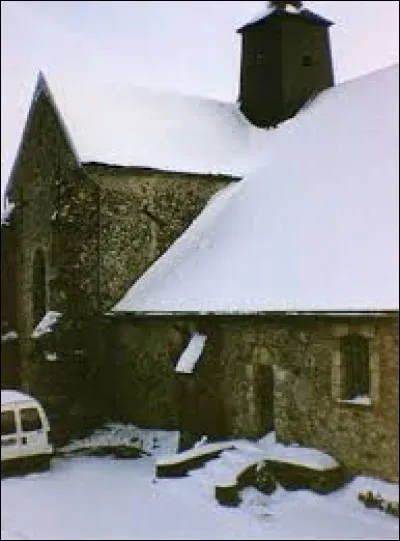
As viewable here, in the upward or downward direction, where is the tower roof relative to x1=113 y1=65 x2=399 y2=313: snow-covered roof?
upward

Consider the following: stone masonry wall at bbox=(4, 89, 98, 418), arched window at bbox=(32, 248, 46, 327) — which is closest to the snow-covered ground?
stone masonry wall at bbox=(4, 89, 98, 418)

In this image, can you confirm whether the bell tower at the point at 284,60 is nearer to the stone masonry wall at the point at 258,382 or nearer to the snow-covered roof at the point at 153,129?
the snow-covered roof at the point at 153,129

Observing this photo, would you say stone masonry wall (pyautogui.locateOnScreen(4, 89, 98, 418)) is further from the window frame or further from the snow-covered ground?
the window frame

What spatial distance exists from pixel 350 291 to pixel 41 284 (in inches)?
514

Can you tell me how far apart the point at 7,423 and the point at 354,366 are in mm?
7277

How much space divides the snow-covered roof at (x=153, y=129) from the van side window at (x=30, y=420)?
858cm

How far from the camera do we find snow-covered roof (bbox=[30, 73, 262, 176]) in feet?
79.7

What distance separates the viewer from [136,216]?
24.2 m

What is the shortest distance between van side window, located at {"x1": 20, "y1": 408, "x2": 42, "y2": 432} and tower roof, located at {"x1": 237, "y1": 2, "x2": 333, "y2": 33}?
630 inches

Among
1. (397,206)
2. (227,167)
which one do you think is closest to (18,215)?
(227,167)

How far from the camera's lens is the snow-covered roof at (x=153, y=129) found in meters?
24.3

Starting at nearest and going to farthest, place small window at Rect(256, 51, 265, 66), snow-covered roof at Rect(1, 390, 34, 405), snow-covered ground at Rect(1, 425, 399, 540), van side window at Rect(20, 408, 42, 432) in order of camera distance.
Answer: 1. snow-covered ground at Rect(1, 425, 399, 540)
2. van side window at Rect(20, 408, 42, 432)
3. snow-covered roof at Rect(1, 390, 34, 405)
4. small window at Rect(256, 51, 265, 66)

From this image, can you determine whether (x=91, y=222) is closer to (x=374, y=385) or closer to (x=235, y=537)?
(x=374, y=385)

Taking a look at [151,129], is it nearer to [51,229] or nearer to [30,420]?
[51,229]
